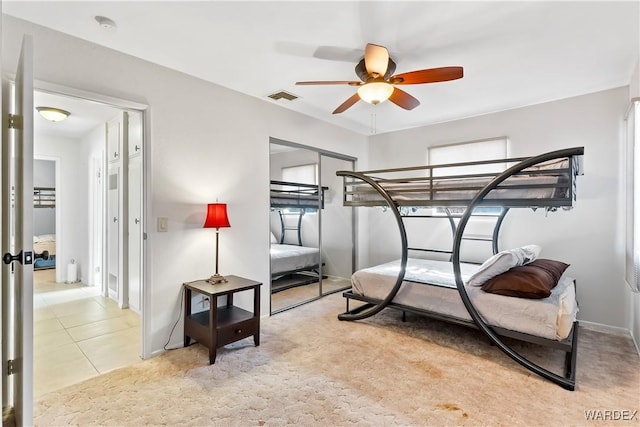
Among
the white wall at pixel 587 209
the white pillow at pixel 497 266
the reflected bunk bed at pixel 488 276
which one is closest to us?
the reflected bunk bed at pixel 488 276

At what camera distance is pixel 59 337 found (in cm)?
312

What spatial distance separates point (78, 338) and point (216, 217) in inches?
72.4

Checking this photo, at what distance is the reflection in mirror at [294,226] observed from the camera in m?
3.96

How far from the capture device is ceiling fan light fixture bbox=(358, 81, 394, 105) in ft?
8.44

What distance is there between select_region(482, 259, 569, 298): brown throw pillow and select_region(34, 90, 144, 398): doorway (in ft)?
10.0

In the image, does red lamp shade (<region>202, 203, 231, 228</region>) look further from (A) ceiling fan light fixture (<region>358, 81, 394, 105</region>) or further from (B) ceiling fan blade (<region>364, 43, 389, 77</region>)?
(B) ceiling fan blade (<region>364, 43, 389, 77</region>)

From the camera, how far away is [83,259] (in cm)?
535

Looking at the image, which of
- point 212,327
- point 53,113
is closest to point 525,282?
point 212,327

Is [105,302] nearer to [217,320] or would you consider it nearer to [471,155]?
[217,320]

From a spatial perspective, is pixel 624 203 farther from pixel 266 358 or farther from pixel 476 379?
pixel 266 358

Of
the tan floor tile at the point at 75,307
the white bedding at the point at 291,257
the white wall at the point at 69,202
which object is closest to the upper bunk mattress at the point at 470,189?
the white bedding at the point at 291,257

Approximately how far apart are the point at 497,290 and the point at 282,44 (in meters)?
2.69

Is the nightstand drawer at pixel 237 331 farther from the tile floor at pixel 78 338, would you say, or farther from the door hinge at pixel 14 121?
the door hinge at pixel 14 121

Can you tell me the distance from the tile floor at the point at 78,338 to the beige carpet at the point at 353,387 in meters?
0.23
